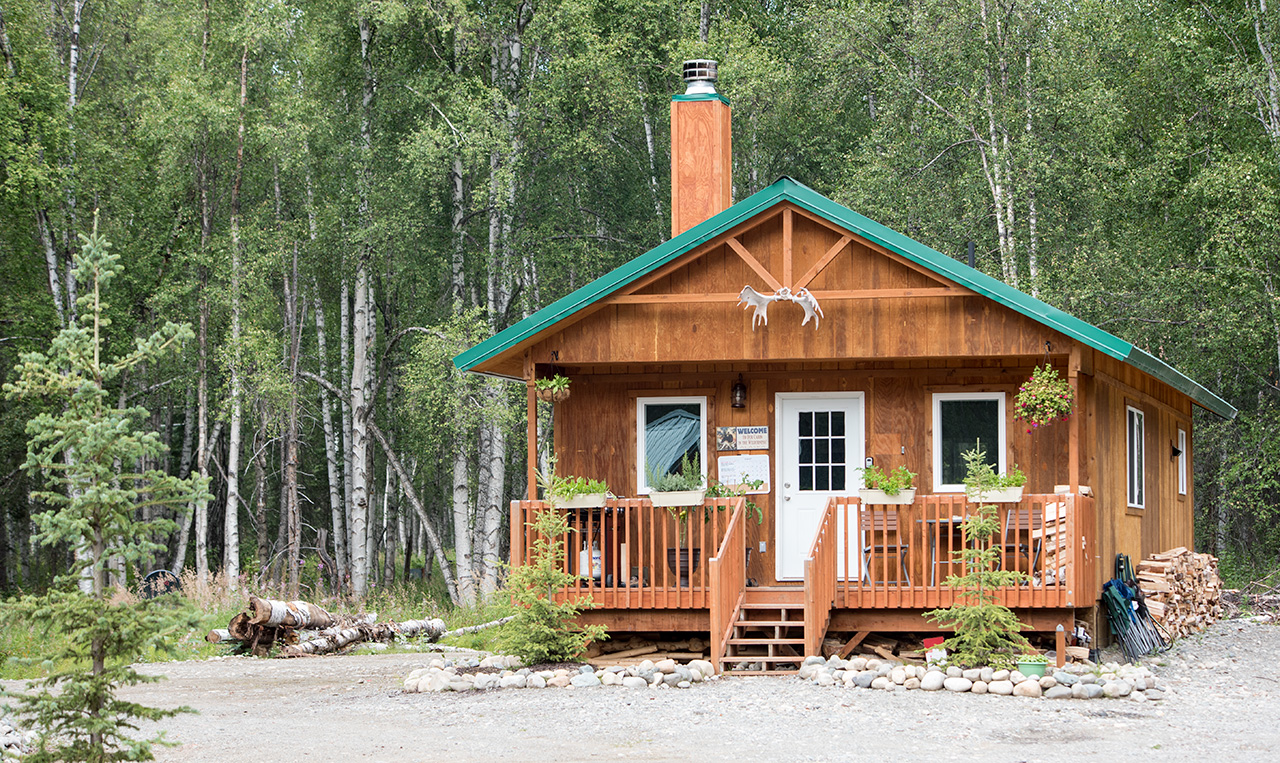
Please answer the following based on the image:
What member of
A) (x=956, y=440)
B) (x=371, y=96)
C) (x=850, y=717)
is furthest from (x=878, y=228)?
(x=371, y=96)

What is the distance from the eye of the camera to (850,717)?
30.6ft

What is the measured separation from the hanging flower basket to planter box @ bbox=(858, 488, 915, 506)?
134cm

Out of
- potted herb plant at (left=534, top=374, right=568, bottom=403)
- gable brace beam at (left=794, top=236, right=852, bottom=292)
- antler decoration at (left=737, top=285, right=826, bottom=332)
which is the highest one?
gable brace beam at (left=794, top=236, right=852, bottom=292)

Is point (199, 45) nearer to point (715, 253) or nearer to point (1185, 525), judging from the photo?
point (715, 253)

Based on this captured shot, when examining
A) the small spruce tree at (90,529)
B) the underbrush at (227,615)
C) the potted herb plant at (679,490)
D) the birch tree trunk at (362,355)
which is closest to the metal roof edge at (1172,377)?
the potted herb plant at (679,490)

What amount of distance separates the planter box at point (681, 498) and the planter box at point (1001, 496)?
2.57 metres

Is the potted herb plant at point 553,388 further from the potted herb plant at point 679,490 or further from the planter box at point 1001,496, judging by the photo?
the planter box at point 1001,496

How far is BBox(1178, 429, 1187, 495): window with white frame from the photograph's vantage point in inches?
728

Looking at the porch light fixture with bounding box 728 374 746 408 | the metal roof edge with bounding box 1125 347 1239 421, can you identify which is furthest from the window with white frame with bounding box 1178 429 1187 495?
the porch light fixture with bounding box 728 374 746 408

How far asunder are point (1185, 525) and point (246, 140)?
17.9 meters

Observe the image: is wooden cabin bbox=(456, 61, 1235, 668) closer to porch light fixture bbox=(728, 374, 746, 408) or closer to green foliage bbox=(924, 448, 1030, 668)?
porch light fixture bbox=(728, 374, 746, 408)

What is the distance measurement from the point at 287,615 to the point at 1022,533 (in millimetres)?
8866

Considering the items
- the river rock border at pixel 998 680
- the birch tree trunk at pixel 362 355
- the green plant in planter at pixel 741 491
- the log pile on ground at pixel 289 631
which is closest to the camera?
the river rock border at pixel 998 680

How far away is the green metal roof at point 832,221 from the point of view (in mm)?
11609
